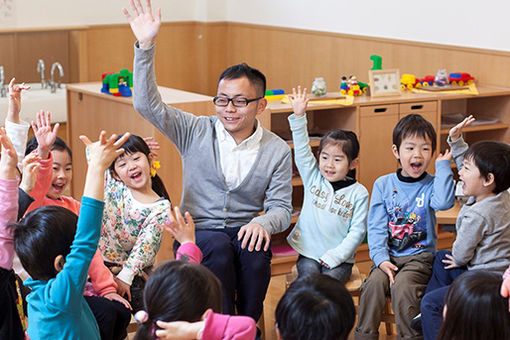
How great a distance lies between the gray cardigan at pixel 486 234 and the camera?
2.53 m

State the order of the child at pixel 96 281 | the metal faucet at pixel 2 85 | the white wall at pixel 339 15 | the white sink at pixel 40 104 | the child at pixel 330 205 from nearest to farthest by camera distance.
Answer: the child at pixel 96 281 < the child at pixel 330 205 < the white wall at pixel 339 15 < the white sink at pixel 40 104 < the metal faucet at pixel 2 85

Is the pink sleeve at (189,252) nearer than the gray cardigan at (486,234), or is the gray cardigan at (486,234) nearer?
the pink sleeve at (189,252)

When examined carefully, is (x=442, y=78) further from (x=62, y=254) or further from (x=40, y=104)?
(x=62, y=254)

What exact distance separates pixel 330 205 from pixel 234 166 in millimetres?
436

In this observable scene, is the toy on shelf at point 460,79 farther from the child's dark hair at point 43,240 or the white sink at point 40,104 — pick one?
the child's dark hair at point 43,240

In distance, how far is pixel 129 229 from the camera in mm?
2635

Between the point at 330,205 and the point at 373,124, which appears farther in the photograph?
the point at 373,124

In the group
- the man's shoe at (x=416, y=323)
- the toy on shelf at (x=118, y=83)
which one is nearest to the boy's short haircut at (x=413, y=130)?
the man's shoe at (x=416, y=323)

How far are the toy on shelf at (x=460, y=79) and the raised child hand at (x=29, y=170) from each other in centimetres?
296

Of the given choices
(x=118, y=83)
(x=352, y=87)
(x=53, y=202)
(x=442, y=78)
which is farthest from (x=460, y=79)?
(x=53, y=202)

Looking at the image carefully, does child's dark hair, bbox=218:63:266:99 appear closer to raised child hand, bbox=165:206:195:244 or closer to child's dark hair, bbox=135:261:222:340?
raised child hand, bbox=165:206:195:244

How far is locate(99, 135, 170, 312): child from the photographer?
8.48ft

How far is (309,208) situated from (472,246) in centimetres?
69

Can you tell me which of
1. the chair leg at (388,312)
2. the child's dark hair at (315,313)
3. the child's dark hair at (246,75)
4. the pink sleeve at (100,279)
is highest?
the child's dark hair at (246,75)
